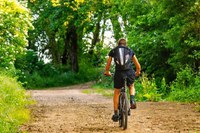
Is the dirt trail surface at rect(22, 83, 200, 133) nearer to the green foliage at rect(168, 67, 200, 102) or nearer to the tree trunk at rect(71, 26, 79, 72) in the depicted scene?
the green foliage at rect(168, 67, 200, 102)

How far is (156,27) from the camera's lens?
80.2 feet

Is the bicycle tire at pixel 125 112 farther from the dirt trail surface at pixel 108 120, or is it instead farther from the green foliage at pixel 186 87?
the green foliage at pixel 186 87

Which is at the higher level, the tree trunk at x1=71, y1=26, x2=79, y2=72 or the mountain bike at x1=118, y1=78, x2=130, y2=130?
the tree trunk at x1=71, y1=26, x2=79, y2=72

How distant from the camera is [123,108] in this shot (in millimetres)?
9445

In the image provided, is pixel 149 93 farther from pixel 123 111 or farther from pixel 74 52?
pixel 74 52

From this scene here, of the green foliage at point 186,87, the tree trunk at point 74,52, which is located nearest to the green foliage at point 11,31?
the green foliage at point 186,87

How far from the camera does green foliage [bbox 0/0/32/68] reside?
18562mm

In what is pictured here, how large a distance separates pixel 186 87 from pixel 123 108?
9.20 metres

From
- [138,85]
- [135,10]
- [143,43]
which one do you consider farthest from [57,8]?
[138,85]

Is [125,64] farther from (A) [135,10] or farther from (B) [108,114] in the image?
(A) [135,10]

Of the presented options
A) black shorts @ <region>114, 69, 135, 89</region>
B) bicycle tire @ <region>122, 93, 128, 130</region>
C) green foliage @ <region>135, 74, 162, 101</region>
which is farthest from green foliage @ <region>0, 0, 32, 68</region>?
bicycle tire @ <region>122, 93, 128, 130</region>

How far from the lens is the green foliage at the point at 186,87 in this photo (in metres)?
16.4

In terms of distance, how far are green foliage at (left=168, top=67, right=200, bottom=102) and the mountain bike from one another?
22.4ft

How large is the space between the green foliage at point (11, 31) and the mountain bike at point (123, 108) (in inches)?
370
